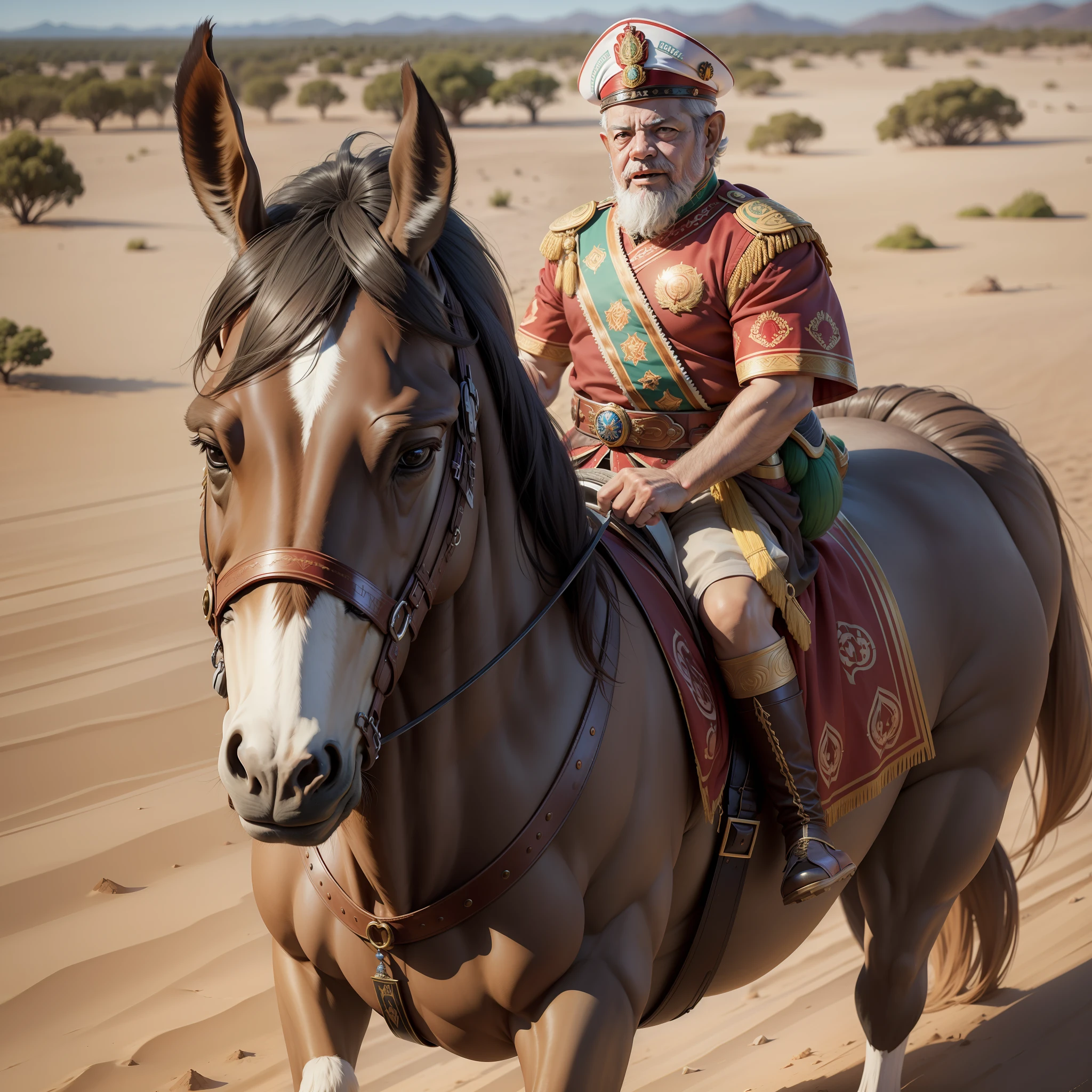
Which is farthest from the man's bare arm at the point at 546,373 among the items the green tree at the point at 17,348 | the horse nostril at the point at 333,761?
the green tree at the point at 17,348

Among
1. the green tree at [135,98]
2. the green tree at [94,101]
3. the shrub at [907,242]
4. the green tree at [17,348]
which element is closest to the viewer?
the green tree at [17,348]

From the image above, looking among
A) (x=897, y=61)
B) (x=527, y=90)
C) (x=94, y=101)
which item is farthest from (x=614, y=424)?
(x=897, y=61)

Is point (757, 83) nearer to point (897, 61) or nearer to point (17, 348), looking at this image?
point (897, 61)

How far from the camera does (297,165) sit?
24469mm

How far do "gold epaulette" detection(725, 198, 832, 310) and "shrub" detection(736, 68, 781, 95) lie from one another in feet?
166

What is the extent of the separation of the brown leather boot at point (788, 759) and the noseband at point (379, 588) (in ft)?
2.99

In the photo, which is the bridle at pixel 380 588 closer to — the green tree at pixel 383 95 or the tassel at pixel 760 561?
the tassel at pixel 760 561

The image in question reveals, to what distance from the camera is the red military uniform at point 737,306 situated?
2.51 m

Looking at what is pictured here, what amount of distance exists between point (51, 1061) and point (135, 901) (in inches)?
34.1

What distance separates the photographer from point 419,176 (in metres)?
1.76

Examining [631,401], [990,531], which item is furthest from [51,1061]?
[990,531]

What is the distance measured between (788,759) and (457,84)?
124 feet

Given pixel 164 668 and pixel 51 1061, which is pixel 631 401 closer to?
pixel 51 1061

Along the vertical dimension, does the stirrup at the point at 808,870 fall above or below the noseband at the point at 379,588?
below
